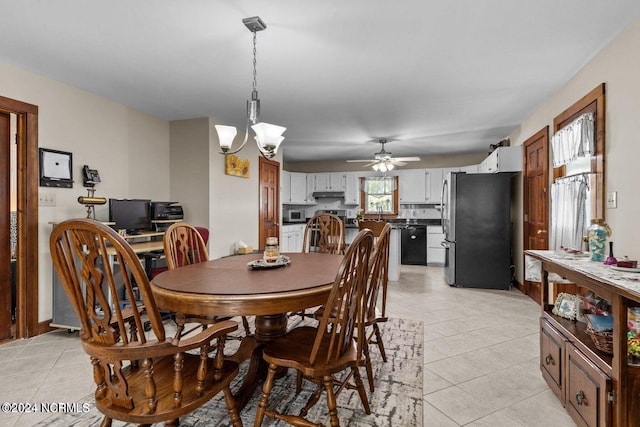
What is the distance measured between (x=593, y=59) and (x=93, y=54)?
4.04 m

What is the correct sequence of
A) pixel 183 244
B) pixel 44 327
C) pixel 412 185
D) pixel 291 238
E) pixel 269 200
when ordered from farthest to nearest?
pixel 412 185, pixel 291 238, pixel 269 200, pixel 44 327, pixel 183 244

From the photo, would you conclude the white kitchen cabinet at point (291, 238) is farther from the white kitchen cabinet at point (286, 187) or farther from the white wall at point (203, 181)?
the white wall at point (203, 181)

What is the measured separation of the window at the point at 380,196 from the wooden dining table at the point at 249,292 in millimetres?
5613

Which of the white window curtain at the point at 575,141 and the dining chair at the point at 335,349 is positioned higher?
the white window curtain at the point at 575,141

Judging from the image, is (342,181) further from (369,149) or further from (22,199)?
(22,199)

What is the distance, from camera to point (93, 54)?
269 centimetres

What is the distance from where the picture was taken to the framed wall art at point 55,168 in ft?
10.2

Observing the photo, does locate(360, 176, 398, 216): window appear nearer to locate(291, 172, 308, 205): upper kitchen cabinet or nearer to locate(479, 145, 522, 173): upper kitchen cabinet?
locate(291, 172, 308, 205): upper kitchen cabinet

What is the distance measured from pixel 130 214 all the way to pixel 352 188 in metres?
5.13

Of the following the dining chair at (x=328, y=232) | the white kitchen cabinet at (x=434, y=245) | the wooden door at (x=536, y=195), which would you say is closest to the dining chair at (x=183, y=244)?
the dining chair at (x=328, y=232)

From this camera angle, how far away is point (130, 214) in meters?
3.71

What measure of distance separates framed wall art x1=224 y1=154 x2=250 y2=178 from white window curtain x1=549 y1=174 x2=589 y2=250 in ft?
12.8

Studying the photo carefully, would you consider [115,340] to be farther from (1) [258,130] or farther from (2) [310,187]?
(2) [310,187]

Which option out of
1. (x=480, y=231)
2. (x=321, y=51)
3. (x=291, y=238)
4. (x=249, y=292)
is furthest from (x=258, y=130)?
(x=291, y=238)
